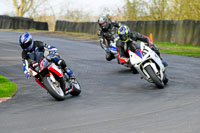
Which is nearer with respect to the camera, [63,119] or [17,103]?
[63,119]

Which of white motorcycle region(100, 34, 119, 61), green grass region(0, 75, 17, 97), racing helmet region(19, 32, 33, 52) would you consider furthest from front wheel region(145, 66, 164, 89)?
white motorcycle region(100, 34, 119, 61)

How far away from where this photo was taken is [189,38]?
80.5 ft

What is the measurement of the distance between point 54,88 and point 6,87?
2972 millimetres

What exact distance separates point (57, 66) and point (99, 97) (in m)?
1.25

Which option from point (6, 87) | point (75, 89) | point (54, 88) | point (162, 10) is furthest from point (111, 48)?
point (162, 10)

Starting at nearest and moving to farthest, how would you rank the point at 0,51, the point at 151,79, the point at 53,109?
the point at 53,109 → the point at 151,79 → the point at 0,51

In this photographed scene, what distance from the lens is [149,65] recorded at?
9984 mm

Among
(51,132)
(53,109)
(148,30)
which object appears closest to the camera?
(51,132)

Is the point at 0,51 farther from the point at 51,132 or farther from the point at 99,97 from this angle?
the point at 51,132

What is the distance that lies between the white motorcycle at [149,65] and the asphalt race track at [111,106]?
294 millimetres

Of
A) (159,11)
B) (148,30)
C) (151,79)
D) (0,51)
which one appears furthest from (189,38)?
(151,79)

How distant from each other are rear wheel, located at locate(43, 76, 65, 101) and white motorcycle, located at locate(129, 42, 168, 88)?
2113 mm

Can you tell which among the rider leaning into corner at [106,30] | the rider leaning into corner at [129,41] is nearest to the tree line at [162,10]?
the rider leaning into corner at [106,30]

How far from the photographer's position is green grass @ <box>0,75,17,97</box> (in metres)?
10.7
